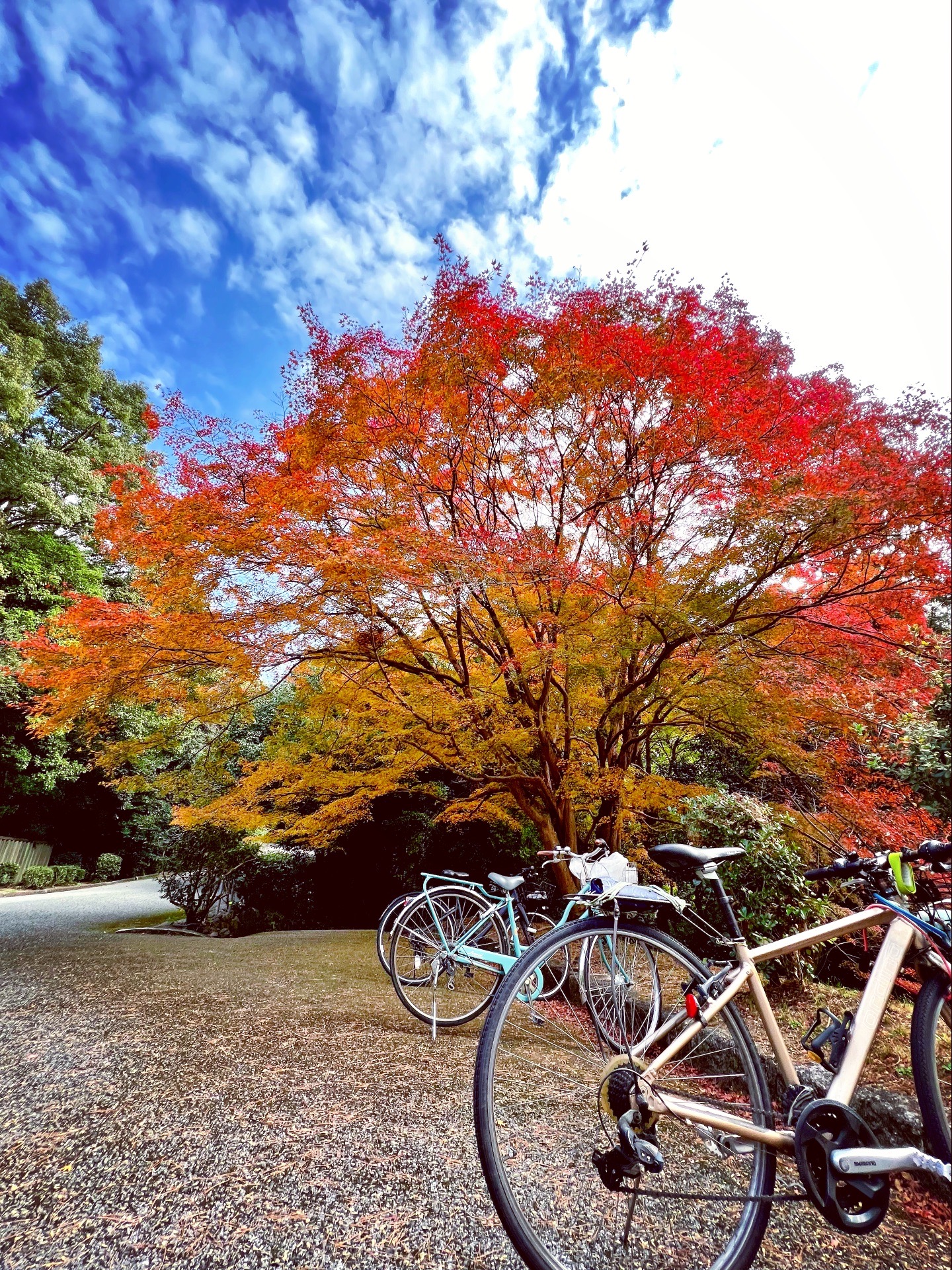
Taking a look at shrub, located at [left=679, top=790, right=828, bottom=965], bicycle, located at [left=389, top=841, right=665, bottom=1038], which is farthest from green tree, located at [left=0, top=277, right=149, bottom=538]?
shrub, located at [left=679, top=790, right=828, bottom=965]

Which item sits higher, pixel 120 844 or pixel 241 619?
pixel 241 619

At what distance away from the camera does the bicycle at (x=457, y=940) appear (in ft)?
10.9

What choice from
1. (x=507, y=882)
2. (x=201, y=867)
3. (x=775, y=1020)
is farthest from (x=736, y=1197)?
(x=201, y=867)

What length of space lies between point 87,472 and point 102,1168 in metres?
16.6

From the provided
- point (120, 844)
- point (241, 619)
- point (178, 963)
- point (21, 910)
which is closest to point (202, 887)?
point (21, 910)

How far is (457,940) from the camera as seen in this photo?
3.51 meters

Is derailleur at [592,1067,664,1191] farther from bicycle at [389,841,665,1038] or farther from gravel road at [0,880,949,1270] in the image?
bicycle at [389,841,665,1038]

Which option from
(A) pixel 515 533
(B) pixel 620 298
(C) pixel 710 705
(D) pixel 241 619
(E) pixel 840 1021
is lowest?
(E) pixel 840 1021

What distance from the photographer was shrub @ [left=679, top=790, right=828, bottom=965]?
3533mm

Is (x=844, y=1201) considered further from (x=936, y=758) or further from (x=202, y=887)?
(x=202, y=887)

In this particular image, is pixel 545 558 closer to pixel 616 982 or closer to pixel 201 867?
pixel 616 982

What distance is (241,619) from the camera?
4.85 m

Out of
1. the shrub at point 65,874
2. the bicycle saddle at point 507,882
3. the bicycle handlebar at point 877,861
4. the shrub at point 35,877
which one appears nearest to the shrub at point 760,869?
the bicycle saddle at point 507,882

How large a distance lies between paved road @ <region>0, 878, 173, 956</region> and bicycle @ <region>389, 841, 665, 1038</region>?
4.47 m
